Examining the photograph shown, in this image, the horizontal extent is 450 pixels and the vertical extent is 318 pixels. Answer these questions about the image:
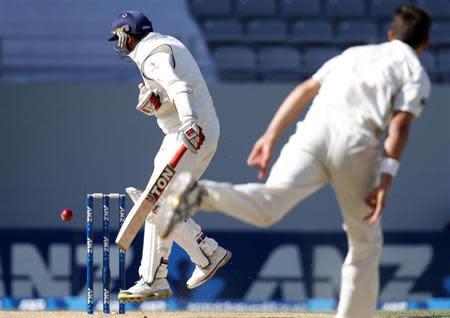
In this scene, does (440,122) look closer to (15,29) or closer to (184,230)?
(15,29)

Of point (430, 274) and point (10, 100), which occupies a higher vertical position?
point (10, 100)

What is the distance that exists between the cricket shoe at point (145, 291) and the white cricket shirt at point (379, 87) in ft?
9.09

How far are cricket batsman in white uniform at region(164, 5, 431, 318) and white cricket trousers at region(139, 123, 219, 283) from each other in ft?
7.54

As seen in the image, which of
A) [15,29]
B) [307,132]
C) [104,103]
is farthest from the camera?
[15,29]

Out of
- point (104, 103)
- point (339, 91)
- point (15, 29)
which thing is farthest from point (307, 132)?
point (15, 29)

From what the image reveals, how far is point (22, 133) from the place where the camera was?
651 inches

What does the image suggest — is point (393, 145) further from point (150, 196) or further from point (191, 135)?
point (150, 196)

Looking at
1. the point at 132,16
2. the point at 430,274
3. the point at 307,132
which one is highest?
the point at 132,16

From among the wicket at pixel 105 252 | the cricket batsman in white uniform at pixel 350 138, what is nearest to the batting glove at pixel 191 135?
the wicket at pixel 105 252

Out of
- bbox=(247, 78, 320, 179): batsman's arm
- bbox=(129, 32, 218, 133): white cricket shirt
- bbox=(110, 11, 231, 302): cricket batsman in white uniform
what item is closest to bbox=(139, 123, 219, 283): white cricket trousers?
bbox=(110, 11, 231, 302): cricket batsman in white uniform

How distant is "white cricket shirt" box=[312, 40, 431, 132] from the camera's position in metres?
6.06

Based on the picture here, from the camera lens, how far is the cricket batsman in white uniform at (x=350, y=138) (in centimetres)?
603

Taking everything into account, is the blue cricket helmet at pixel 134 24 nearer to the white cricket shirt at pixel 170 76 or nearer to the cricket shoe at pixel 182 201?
the white cricket shirt at pixel 170 76

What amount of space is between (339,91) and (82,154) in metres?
10.6
